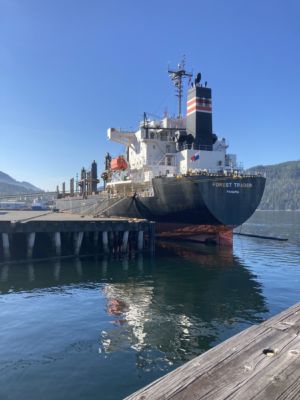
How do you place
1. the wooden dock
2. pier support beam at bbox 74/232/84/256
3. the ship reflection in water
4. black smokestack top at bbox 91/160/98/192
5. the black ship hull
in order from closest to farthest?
the wooden dock, the ship reflection in water, pier support beam at bbox 74/232/84/256, the black ship hull, black smokestack top at bbox 91/160/98/192

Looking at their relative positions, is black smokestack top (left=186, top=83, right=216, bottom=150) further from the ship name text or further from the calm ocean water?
the calm ocean water

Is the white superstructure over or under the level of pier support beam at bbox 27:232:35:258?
over

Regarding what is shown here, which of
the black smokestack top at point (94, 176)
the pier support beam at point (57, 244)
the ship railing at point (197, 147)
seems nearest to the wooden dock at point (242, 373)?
the pier support beam at point (57, 244)

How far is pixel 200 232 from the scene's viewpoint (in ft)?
123

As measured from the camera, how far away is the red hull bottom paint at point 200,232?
3656 cm

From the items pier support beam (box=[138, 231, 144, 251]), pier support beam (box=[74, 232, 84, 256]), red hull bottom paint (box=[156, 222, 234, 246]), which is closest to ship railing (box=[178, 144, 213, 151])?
red hull bottom paint (box=[156, 222, 234, 246])

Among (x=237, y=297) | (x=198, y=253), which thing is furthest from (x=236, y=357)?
(x=198, y=253)

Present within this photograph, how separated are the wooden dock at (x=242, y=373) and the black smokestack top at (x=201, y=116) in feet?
125

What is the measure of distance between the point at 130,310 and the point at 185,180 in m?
19.4

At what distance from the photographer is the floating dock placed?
2745 centimetres

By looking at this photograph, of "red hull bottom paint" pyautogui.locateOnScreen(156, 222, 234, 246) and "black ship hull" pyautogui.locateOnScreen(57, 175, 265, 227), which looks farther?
"red hull bottom paint" pyautogui.locateOnScreen(156, 222, 234, 246)

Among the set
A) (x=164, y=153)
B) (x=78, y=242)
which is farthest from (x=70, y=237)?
(x=164, y=153)

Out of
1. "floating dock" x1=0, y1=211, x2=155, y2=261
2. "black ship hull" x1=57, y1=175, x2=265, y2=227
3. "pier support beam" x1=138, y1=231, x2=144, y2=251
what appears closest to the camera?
"floating dock" x1=0, y1=211, x2=155, y2=261

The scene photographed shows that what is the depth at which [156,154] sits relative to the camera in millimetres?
43688
